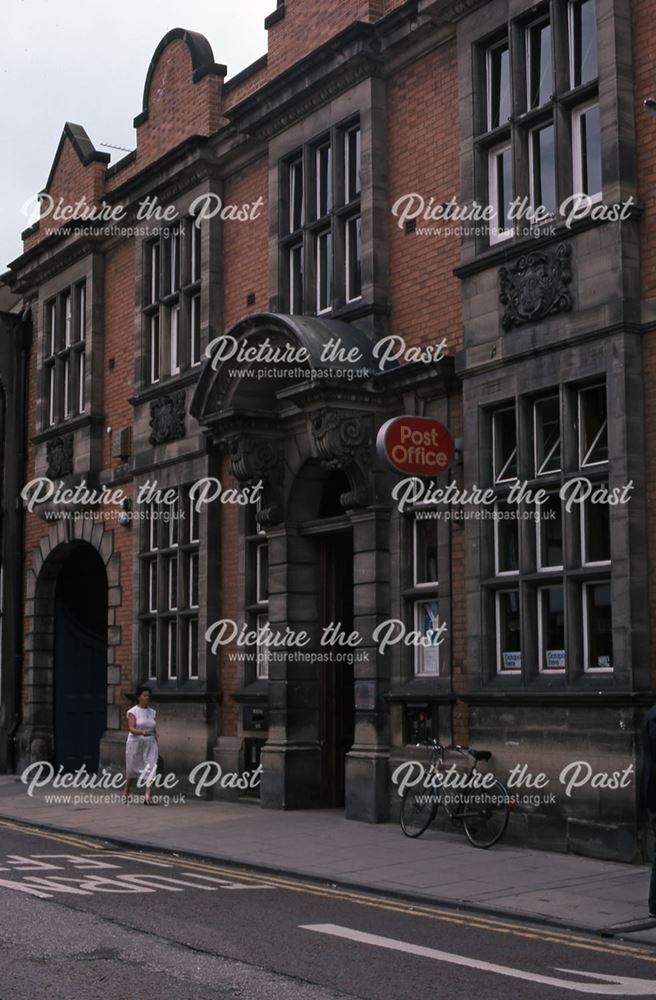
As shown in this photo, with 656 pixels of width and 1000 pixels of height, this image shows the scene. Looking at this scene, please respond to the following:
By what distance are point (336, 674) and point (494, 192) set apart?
644 centimetres

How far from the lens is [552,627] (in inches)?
553

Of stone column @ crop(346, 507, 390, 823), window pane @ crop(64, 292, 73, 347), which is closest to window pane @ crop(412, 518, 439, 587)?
stone column @ crop(346, 507, 390, 823)

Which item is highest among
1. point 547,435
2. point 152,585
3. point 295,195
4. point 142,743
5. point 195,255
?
point 295,195

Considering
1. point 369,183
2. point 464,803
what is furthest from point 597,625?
point 369,183

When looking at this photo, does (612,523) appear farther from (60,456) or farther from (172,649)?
(60,456)

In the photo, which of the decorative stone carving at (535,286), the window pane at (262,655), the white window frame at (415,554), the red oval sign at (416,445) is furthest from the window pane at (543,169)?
the window pane at (262,655)

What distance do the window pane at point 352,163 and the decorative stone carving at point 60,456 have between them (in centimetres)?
855

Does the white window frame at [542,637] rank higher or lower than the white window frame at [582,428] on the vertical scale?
lower

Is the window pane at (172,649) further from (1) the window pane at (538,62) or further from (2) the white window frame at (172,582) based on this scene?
(1) the window pane at (538,62)

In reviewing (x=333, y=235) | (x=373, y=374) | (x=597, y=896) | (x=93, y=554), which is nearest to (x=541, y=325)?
(x=373, y=374)

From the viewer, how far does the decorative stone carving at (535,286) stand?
547 inches

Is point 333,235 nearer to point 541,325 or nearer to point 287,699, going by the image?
point 541,325

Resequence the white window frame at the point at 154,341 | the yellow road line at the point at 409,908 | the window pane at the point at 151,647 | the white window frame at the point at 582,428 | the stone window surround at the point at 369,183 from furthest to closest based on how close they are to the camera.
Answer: the white window frame at the point at 154,341 → the window pane at the point at 151,647 → the stone window surround at the point at 369,183 → the white window frame at the point at 582,428 → the yellow road line at the point at 409,908

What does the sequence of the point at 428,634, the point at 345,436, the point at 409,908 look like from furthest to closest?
the point at 345,436, the point at 428,634, the point at 409,908
